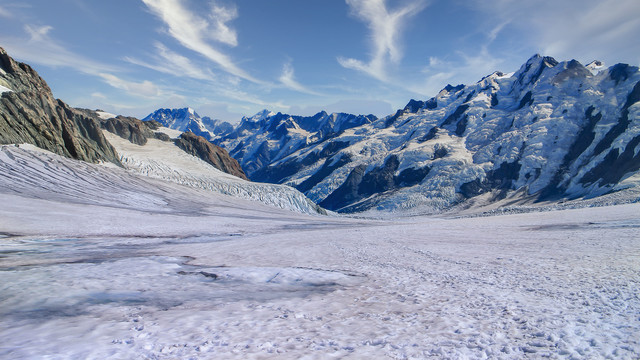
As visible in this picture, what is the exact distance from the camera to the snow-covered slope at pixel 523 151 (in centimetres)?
9800

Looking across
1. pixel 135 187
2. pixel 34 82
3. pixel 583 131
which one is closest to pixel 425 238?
pixel 135 187

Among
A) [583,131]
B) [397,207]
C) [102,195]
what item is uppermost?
[583,131]

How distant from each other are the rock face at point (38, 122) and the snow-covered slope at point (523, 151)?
303ft

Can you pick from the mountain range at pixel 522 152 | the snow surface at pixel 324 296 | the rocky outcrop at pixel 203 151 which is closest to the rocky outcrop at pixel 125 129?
the rocky outcrop at pixel 203 151

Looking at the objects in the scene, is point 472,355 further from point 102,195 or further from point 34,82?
point 34,82

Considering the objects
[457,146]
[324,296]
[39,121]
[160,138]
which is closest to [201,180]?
[39,121]

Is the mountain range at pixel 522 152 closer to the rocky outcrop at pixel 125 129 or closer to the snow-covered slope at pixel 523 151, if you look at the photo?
the snow-covered slope at pixel 523 151

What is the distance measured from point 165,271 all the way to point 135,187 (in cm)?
3491

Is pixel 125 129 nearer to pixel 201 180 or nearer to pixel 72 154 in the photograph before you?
pixel 201 180

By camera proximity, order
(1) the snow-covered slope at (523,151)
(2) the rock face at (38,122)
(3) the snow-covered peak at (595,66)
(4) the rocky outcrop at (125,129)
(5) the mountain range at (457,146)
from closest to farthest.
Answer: (2) the rock face at (38,122), (5) the mountain range at (457,146), (4) the rocky outcrop at (125,129), (1) the snow-covered slope at (523,151), (3) the snow-covered peak at (595,66)

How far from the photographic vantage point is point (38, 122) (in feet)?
143

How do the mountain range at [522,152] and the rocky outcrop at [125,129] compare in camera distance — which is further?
the mountain range at [522,152]

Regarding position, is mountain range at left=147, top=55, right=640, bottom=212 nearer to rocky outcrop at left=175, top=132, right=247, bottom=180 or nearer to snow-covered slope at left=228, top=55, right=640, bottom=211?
snow-covered slope at left=228, top=55, right=640, bottom=211

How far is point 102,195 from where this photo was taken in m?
36.5
